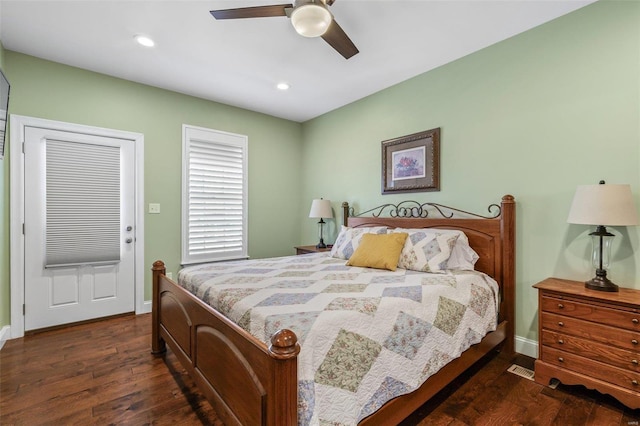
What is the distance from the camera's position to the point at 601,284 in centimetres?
194

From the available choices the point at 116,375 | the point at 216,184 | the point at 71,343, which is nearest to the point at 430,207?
the point at 216,184

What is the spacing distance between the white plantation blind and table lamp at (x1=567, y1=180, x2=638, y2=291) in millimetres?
4202

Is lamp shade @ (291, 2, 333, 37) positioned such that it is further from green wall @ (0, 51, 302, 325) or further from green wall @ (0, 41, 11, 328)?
green wall @ (0, 41, 11, 328)

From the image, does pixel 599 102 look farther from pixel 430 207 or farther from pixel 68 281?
pixel 68 281

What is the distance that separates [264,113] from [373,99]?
5.51 ft

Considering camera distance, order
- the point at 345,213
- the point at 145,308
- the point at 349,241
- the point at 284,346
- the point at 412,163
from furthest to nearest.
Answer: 1. the point at 345,213
2. the point at 145,308
3. the point at 412,163
4. the point at 349,241
5. the point at 284,346

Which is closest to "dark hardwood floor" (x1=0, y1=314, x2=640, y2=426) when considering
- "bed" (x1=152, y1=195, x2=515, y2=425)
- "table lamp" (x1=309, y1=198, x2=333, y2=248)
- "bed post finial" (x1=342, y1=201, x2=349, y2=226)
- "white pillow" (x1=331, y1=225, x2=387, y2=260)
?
"bed" (x1=152, y1=195, x2=515, y2=425)

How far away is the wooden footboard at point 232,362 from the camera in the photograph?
1075 mm

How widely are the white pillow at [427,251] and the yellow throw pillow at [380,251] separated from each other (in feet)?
0.24

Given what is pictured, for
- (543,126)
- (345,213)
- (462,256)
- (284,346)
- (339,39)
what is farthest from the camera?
(345,213)

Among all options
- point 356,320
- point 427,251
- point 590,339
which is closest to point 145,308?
point 356,320

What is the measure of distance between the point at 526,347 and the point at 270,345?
2406mm

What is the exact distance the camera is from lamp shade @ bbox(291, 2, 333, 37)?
167cm

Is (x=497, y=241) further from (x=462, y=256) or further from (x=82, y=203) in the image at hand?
(x=82, y=203)
